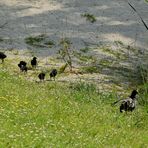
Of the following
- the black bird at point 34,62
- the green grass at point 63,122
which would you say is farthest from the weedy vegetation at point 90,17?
the green grass at point 63,122

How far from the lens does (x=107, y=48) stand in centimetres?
3091

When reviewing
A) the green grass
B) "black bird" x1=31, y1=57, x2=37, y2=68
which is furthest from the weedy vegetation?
the green grass

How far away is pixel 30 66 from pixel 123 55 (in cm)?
681

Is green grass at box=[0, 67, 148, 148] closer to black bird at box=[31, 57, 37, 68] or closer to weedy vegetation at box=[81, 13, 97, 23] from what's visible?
black bird at box=[31, 57, 37, 68]

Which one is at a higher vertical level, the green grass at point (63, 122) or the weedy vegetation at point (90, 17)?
the green grass at point (63, 122)

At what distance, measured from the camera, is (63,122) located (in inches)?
506

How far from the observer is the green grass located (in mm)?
10049

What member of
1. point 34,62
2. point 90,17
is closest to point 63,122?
point 34,62

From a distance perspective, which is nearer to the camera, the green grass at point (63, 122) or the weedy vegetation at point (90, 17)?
the green grass at point (63, 122)

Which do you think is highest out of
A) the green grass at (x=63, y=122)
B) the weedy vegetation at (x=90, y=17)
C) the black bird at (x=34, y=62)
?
the green grass at (x=63, y=122)

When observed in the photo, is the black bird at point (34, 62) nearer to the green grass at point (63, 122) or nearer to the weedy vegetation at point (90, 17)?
the green grass at point (63, 122)

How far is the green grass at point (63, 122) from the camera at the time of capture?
10.0 meters

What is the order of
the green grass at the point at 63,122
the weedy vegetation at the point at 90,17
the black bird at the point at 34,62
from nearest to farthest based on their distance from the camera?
the green grass at the point at 63,122
the black bird at the point at 34,62
the weedy vegetation at the point at 90,17

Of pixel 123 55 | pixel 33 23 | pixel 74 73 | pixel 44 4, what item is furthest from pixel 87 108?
pixel 44 4
